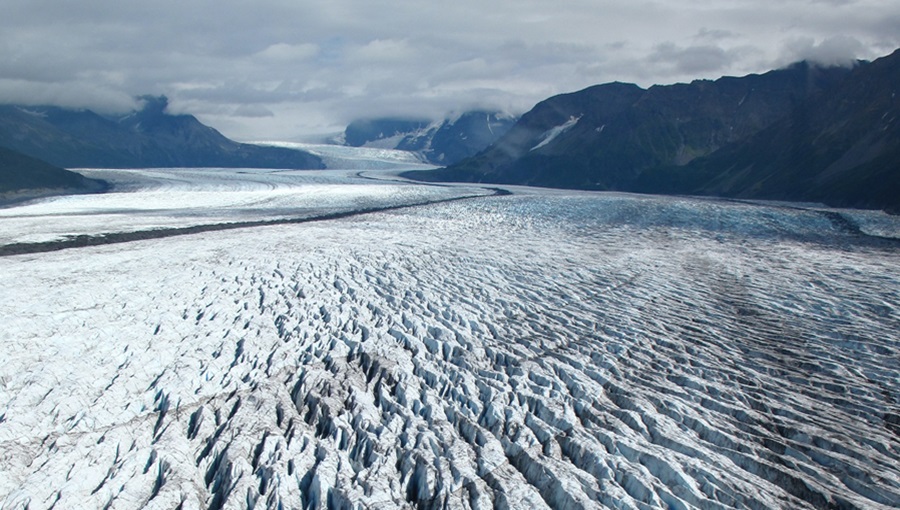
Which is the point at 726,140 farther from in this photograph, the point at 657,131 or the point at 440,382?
the point at 440,382

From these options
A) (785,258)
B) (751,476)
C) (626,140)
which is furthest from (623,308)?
(626,140)

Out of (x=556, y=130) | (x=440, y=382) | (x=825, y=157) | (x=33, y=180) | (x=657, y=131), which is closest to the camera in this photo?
→ (x=440, y=382)

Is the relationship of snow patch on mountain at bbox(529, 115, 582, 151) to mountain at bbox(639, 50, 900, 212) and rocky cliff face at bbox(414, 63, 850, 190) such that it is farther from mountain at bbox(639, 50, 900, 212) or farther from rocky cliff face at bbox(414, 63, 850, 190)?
mountain at bbox(639, 50, 900, 212)

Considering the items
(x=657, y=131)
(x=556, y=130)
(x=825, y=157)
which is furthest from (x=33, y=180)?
(x=556, y=130)

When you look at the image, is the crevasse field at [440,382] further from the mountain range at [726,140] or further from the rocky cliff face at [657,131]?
the rocky cliff face at [657,131]

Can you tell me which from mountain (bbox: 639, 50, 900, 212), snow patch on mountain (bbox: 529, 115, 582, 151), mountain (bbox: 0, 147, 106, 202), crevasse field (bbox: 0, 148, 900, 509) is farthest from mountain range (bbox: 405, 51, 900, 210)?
mountain (bbox: 0, 147, 106, 202)

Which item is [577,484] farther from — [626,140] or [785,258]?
[626,140]

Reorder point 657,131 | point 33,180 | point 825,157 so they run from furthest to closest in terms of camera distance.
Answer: point 657,131, point 825,157, point 33,180
